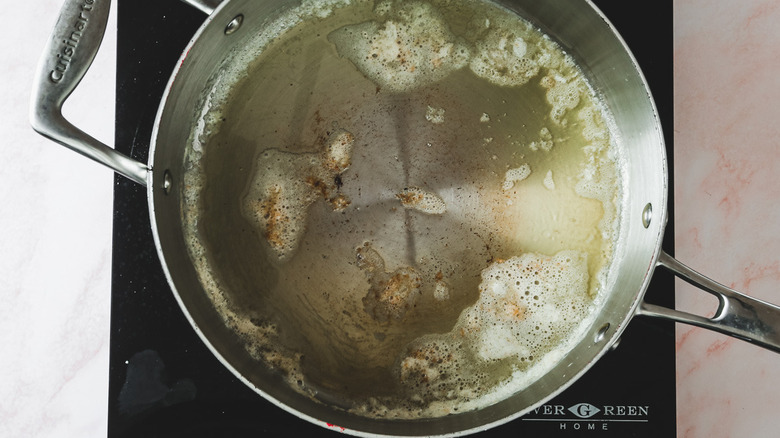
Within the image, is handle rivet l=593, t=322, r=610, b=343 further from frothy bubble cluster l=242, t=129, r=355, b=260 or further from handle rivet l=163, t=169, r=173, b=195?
handle rivet l=163, t=169, r=173, b=195

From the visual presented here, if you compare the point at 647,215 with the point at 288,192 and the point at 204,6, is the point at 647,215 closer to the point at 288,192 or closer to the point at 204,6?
the point at 288,192

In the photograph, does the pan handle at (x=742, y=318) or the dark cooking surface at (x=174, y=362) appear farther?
the dark cooking surface at (x=174, y=362)

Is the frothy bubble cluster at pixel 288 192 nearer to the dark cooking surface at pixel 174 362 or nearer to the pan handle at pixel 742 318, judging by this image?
the dark cooking surface at pixel 174 362

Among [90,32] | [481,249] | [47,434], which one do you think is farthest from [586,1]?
[47,434]

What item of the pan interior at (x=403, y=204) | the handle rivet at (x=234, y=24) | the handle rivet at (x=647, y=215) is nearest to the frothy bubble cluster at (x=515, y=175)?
the pan interior at (x=403, y=204)

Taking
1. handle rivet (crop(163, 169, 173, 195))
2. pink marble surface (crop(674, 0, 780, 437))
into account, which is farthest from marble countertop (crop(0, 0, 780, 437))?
handle rivet (crop(163, 169, 173, 195))
